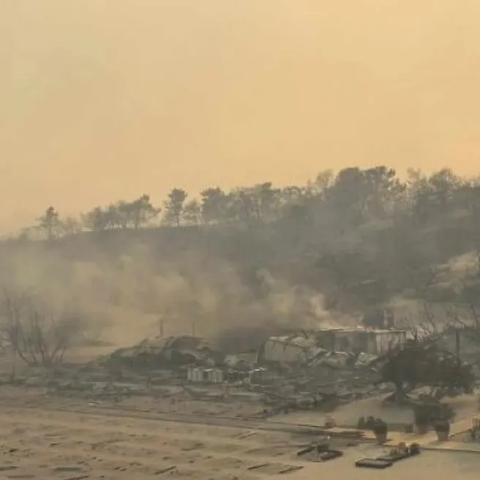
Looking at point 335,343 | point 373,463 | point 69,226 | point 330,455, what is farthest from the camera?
point 69,226

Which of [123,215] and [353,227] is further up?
[123,215]

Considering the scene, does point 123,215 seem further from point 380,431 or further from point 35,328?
point 380,431

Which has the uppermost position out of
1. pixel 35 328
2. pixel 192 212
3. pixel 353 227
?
pixel 192 212

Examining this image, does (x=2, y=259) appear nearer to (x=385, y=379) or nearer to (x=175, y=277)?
(x=175, y=277)

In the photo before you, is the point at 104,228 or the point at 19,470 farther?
the point at 104,228

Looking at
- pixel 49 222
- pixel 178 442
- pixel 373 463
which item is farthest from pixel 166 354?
pixel 373 463

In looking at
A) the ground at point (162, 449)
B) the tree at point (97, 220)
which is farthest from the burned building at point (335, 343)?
the tree at point (97, 220)

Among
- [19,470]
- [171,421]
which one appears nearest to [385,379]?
[171,421]

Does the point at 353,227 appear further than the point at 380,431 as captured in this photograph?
Yes
